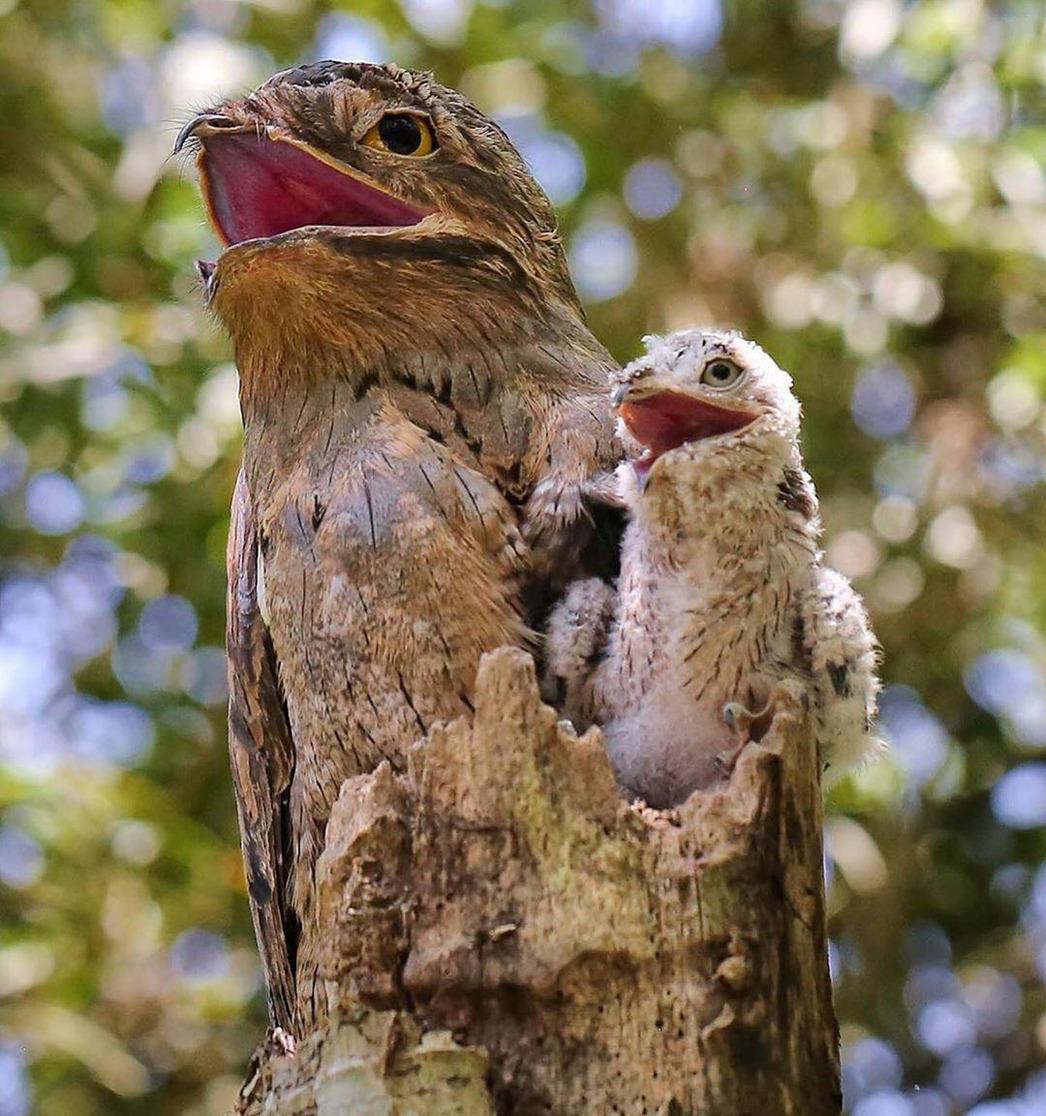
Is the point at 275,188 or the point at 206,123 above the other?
the point at 206,123

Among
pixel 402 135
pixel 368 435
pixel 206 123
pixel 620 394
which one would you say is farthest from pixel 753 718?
pixel 206 123

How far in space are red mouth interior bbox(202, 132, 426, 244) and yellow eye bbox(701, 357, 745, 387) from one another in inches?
24.8

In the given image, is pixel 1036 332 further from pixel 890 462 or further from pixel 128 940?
pixel 128 940

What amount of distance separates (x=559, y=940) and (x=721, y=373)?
46.4 inches

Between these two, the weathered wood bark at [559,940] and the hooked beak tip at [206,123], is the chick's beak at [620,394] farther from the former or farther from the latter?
the hooked beak tip at [206,123]

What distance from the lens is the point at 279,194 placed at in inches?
127

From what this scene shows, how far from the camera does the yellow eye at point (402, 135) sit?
3240 millimetres

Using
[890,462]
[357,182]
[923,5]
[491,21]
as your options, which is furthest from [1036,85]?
[357,182]

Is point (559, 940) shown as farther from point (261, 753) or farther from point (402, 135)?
point (402, 135)

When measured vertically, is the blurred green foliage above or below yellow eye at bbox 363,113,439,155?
below

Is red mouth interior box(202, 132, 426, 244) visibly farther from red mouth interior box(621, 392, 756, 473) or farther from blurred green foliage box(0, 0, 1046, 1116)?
blurred green foliage box(0, 0, 1046, 1116)

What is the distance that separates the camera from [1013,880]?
620cm

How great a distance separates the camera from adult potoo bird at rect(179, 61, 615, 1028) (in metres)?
2.95

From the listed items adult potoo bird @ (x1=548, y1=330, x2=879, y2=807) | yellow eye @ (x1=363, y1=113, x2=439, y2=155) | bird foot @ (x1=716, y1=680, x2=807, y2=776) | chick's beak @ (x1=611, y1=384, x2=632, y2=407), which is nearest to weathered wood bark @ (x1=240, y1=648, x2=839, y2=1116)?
bird foot @ (x1=716, y1=680, x2=807, y2=776)
